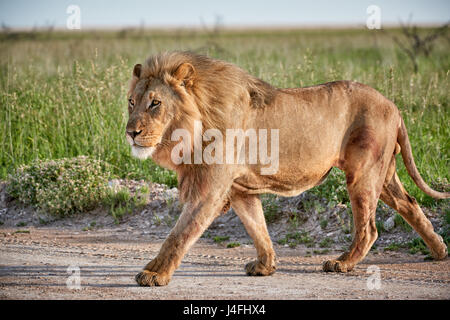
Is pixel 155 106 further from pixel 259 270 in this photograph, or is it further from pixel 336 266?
pixel 336 266

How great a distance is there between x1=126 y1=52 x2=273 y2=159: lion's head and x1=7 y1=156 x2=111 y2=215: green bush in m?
2.95

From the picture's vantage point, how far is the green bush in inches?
288

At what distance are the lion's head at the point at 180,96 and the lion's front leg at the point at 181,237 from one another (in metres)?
0.49

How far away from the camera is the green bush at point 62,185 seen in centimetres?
732

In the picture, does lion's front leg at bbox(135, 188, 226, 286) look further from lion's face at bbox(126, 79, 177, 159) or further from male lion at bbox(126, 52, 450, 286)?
lion's face at bbox(126, 79, 177, 159)

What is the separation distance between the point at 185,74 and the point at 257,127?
661mm

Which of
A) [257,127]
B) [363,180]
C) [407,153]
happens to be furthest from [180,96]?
[407,153]

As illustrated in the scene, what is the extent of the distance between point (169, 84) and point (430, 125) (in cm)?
503

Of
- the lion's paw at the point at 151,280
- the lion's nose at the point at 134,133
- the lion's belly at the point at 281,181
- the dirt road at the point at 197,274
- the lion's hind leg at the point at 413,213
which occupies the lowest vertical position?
the dirt road at the point at 197,274

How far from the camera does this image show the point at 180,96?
446 centimetres

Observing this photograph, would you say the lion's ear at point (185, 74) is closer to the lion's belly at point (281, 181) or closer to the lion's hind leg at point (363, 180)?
the lion's belly at point (281, 181)

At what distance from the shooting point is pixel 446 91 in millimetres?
9266

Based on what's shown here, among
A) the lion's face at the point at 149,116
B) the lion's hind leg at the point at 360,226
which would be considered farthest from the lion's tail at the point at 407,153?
the lion's face at the point at 149,116
